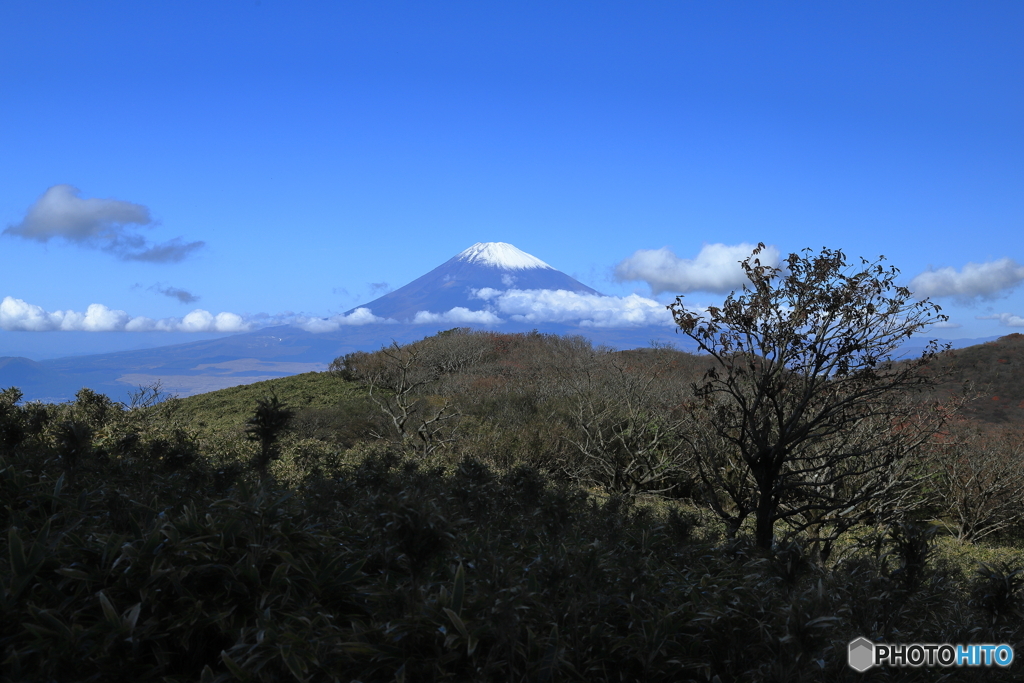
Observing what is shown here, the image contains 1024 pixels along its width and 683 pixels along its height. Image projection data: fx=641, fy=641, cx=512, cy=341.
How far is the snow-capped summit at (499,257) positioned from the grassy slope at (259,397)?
13628 centimetres

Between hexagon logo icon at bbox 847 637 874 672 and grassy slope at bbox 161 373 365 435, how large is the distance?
12.3 m

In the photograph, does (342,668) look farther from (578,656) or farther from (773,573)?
(773,573)

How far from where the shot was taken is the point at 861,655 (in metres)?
3.05

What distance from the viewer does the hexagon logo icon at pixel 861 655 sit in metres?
3.00

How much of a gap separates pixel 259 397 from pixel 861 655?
1805cm

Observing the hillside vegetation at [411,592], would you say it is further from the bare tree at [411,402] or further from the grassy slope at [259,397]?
the grassy slope at [259,397]

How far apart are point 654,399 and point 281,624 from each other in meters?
12.2

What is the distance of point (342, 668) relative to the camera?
2674mm

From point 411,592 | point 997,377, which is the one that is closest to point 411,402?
point 411,592

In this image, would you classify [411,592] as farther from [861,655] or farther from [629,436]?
[629,436]

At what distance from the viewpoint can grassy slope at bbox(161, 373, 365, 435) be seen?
1613 cm

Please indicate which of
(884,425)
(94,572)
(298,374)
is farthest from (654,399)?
(298,374)

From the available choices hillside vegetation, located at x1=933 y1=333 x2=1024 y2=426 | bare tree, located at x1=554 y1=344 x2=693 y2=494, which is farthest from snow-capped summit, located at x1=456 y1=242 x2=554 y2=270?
bare tree, located at x1=554 y1=344 x2=693 y2=494

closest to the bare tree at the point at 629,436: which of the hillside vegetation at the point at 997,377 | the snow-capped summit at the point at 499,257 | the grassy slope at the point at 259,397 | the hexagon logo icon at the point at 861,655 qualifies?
the grassy slope at the point at 259,397
